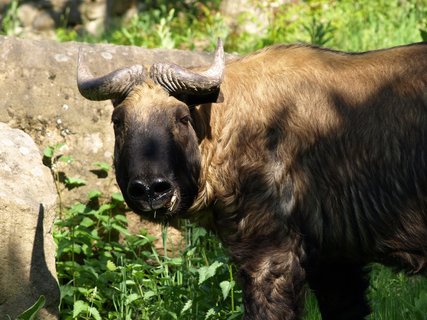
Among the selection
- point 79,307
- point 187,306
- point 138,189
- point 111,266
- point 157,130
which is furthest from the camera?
point 111,266

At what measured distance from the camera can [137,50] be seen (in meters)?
7.42

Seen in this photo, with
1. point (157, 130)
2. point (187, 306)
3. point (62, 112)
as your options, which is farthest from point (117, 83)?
point (62, 112)

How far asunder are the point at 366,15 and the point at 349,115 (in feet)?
19.5

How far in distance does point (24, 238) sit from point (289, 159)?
1682 mm

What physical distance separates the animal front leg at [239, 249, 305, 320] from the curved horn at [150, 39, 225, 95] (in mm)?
904

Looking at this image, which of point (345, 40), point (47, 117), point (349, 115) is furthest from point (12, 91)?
point (345, 40)

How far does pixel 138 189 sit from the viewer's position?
16.5 ft

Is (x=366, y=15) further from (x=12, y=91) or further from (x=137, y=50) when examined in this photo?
(x=12, y=91)

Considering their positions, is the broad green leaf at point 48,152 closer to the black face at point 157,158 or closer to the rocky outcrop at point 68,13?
the black face at point 157,158

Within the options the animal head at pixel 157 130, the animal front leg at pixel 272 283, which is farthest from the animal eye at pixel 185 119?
the animal front leg at pixel 272 283

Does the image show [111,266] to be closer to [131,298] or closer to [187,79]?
[131,298]

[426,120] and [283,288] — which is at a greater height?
[426,120]

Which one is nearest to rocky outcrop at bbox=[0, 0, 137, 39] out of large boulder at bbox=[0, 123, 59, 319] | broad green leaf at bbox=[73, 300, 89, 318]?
large boulder at bbox=[0, 123, 59, 319]

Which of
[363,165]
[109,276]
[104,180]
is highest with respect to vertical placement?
[363,165]
